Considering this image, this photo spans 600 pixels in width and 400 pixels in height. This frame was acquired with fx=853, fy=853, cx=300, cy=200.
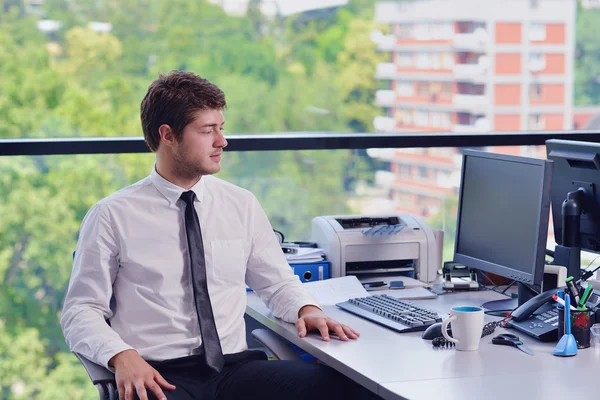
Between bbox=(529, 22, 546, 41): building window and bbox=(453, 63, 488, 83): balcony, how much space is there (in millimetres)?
1115

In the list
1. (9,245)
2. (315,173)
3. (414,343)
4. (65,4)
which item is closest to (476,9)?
(315,173)

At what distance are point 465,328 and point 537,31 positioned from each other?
1376cm

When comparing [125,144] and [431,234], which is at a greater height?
[125,144]

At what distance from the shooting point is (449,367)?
6.02ft

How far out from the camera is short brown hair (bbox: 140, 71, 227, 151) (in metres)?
2.20

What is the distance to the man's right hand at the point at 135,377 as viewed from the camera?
6.19 ft

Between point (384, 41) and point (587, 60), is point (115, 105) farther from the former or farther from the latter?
point (587, 60)

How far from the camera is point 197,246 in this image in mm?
2199

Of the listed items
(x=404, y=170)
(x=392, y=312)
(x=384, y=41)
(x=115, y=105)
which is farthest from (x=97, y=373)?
(x=384, y=41)

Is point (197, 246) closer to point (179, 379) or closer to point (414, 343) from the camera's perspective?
point (179, 379)

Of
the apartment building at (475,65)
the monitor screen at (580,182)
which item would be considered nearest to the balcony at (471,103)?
the apartment building at (475,65)

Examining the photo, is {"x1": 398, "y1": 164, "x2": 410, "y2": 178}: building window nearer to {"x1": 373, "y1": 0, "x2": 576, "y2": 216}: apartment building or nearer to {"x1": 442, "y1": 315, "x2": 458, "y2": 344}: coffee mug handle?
{"x1": 373, "y1": 0, "x2": 576, "y2": 216}: apartment building

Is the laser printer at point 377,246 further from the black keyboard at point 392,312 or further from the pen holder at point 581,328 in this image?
the pen holder at point 581,328

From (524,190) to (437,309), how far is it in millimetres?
412
